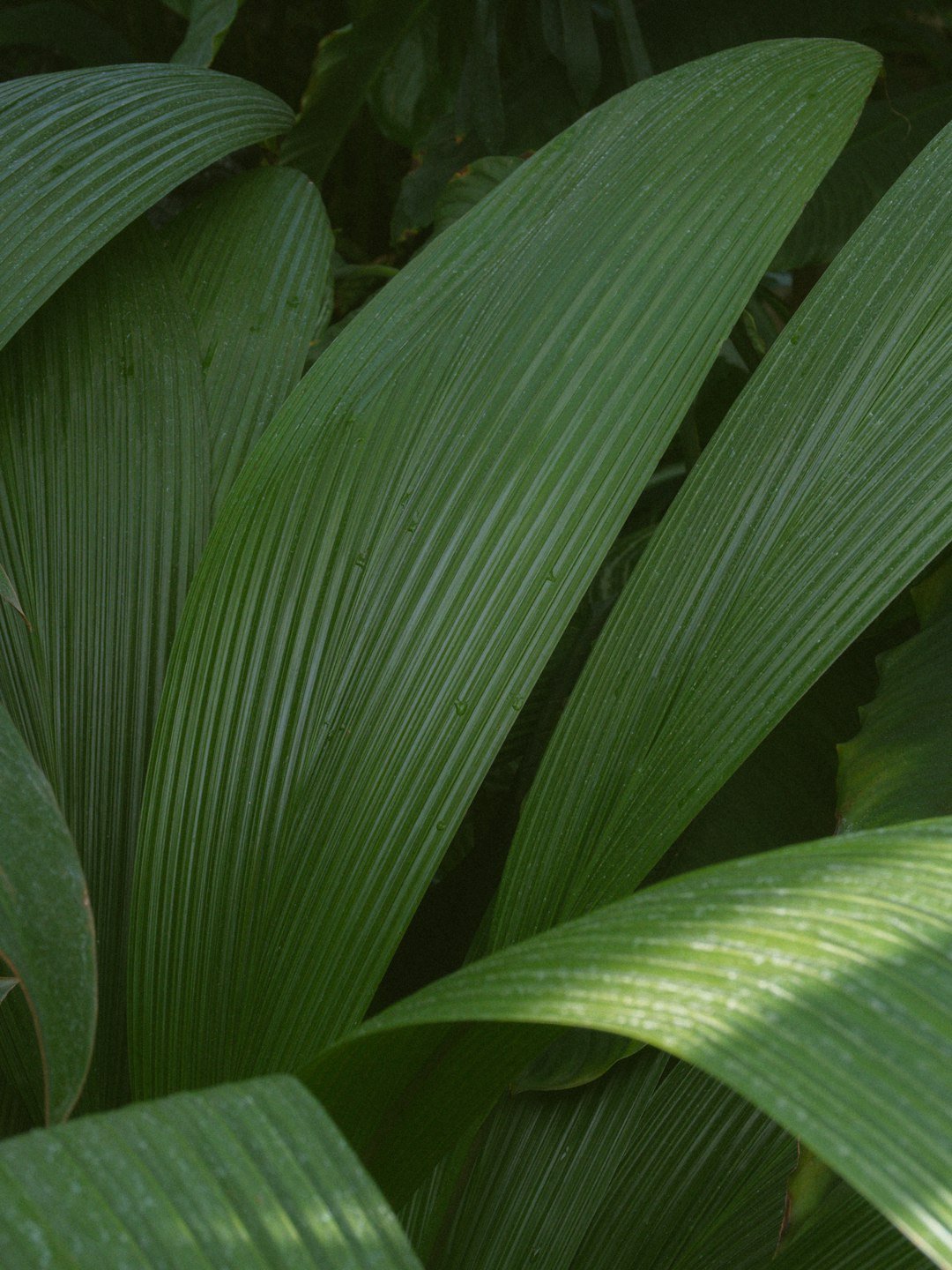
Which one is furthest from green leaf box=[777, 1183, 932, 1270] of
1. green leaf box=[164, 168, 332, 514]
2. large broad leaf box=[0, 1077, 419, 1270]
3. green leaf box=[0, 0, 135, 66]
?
green leaf box=[0, 0, 135, 66]

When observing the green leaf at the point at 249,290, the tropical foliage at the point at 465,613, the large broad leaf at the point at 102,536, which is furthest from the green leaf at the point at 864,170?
the large broad leaf at the point at 102,536

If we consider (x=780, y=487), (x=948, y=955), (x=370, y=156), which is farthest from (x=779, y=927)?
(x=370, y=156)

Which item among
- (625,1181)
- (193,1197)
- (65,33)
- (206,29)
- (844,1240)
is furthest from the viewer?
(65,33)

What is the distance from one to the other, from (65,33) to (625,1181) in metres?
1.23

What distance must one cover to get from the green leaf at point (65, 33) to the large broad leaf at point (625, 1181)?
44.5 inches

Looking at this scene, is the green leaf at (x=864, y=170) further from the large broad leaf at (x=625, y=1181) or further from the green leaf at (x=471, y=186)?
the large broad leaf at (x=625, y=1181)

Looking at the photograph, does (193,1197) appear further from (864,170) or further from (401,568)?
(864,170)

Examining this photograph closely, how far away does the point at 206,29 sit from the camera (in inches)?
35.2

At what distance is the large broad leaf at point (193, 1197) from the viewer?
0.63 ft

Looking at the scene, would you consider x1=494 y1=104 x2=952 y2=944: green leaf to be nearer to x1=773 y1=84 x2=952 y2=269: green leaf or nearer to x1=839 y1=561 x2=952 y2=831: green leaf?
x1=839 y1=561 x2=952 y2=831: green leaf

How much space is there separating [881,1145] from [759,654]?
0.30 m

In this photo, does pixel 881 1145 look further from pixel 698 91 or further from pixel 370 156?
pixel 370 156

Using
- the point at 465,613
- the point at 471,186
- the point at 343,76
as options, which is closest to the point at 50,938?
the point at 465,613

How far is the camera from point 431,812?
0.47 metres
